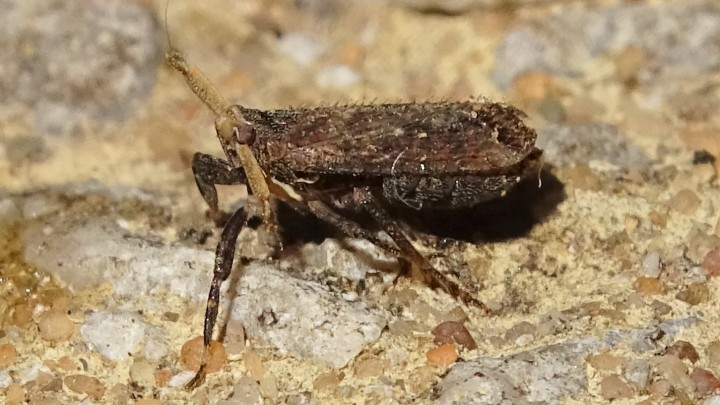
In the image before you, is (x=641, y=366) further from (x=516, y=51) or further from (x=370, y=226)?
(x=516, y=51)

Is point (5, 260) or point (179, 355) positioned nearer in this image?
point (179, 355)

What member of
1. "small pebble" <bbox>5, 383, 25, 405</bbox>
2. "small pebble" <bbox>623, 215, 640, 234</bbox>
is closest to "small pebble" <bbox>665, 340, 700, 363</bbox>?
"small pebble" <bbox>623, 215, 640, 234</bbox>

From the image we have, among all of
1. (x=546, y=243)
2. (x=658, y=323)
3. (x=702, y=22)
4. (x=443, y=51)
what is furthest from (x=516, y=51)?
(x=658, y=323)

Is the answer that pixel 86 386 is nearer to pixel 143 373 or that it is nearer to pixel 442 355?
pixel 143 373

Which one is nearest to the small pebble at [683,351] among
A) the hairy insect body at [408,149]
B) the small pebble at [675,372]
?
the small pebble at [675,372]

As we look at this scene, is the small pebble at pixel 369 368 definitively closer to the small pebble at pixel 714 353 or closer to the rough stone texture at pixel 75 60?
the small pebble at pixel 714 353

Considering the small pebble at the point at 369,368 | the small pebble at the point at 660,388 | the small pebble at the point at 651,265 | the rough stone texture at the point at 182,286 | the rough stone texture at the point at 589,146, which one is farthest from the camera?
the rough stone texture at the point at 589,146

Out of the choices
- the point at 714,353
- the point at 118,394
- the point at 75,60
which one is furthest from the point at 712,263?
the point at 75,60
